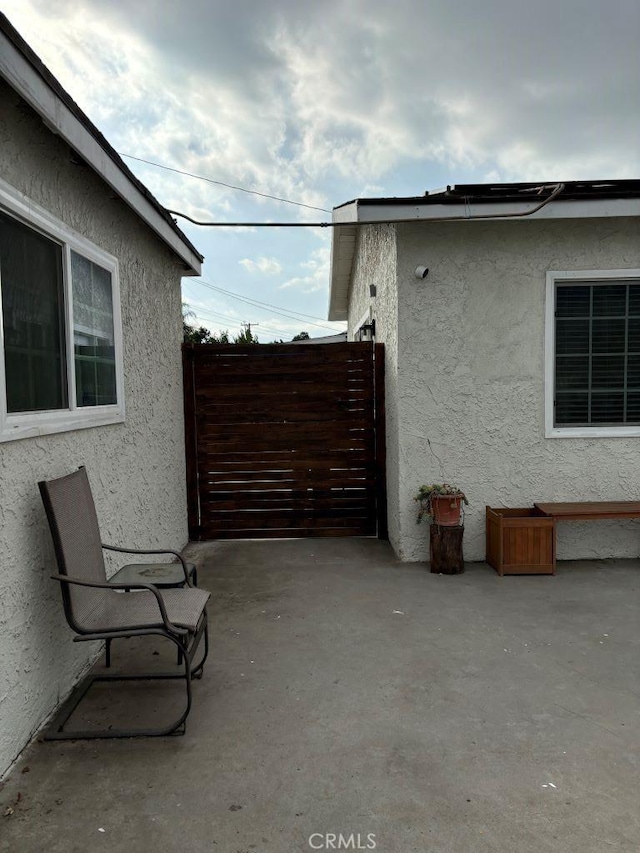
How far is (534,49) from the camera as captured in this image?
7.84 metres

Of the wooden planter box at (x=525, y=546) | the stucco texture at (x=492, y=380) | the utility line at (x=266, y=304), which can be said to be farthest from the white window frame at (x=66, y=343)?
the utility line at (x=266, y=304)

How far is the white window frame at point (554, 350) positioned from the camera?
569cm

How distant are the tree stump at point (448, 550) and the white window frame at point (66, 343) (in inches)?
125

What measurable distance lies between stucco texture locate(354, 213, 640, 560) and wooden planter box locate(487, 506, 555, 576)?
0.48m

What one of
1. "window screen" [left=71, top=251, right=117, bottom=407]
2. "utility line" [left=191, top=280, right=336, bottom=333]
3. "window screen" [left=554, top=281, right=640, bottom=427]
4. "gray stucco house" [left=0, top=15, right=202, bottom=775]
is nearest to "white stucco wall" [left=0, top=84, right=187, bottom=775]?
"gray stucco house" [left=0, top=15, right=202, bottom=775]

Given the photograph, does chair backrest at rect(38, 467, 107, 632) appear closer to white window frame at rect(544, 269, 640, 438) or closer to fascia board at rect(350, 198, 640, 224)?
fascia board at rect(350, 198, 640, 224)

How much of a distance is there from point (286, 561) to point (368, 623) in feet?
6.01

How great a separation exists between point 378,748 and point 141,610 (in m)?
1.44

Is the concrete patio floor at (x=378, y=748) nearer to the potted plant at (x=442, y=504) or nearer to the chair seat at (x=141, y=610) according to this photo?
the chair seat at (x=141, y=610)

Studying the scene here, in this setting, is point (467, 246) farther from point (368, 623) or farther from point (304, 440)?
point (368, 623)

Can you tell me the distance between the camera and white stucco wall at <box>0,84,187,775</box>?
8.96 ft

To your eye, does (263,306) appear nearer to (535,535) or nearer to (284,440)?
(284,440)

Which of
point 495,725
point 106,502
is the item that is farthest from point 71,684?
point 495,725

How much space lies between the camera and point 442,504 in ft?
18.1
